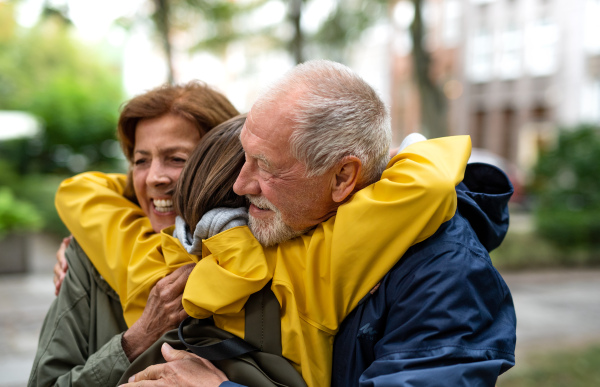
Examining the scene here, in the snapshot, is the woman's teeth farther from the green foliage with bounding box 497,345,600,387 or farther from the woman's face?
the green foliage with bounding box 497,345,600,387

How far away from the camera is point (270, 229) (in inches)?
70.8

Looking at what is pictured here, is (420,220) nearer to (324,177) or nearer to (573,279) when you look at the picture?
(324,177)

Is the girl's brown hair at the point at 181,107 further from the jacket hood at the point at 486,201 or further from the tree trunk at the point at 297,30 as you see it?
the tree trunk at the point at 297,30

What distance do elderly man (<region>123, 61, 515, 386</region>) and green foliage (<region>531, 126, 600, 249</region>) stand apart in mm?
9767

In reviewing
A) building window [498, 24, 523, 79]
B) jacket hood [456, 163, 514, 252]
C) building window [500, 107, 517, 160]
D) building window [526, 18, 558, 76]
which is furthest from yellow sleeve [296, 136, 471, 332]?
building window [500, 107, 517, 160]

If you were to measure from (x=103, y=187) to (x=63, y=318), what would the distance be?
0.57m

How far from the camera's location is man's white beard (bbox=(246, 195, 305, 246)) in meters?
1.79

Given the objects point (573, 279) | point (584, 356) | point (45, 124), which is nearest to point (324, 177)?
point (584, 356)

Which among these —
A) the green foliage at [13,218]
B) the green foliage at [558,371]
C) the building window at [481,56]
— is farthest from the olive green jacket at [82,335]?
the building window at [481,56]

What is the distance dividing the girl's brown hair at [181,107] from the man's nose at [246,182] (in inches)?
22.1

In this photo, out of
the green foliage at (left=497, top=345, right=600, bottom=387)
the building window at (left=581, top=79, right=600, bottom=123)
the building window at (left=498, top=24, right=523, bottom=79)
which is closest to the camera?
the green foliage at (left=497, top=345, right=600, bottom=387)

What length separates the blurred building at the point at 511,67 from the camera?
21922mm

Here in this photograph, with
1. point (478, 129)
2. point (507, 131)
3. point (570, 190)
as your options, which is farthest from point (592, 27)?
point (570, 190)

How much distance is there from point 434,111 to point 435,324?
325 inches
